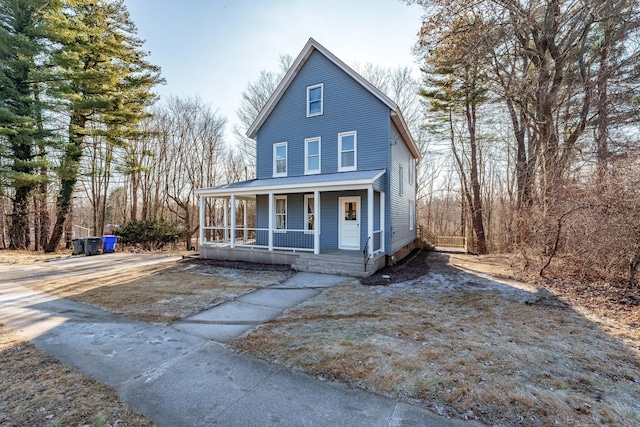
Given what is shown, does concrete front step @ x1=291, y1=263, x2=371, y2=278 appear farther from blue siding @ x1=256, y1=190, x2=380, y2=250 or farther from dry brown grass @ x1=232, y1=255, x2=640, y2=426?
dry brown grass @ x1=232, y1=255, x2=640, y2=426

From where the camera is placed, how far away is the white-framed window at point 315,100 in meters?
12.3

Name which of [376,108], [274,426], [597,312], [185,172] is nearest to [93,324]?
[274,426]

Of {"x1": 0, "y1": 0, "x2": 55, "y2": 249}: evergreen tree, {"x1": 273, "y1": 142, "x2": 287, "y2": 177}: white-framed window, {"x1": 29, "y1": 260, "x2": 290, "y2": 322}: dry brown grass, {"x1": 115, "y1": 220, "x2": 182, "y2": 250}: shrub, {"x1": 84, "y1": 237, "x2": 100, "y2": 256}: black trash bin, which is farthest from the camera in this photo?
{"x1": 115, "y1": 220, "x2": 182, "y2": 250}: shrub

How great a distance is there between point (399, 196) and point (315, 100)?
5853 mm

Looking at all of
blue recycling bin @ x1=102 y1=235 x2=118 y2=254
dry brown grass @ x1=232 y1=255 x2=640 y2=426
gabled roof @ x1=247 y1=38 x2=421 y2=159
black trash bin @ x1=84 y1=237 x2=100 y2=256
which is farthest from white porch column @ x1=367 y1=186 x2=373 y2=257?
blue recycling bin @ x1=102 y1=235 x2=118 y2=254

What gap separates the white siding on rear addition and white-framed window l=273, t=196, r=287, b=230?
4.88 meters

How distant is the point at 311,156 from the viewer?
12406mm

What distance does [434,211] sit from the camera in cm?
2755

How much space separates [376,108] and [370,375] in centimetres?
1014

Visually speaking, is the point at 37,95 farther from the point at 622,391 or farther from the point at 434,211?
the point at 434,211

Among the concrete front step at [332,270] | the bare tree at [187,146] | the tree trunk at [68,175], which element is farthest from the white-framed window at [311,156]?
the bare tree at [187,146]

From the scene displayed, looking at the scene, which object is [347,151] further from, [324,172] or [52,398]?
[52,398]

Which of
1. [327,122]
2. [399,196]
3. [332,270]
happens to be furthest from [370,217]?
[327,122]

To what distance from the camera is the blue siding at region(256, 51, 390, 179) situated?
11.2 m
